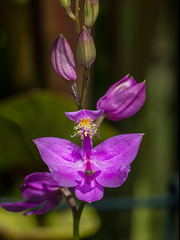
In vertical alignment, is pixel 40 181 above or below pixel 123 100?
Answer: below

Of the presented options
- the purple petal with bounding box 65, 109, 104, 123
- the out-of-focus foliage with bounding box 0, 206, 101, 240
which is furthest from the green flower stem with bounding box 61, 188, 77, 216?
the out-of-focus foliage with bounding box 0, 206, 101, 240

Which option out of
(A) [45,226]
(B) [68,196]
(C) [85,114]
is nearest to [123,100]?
(C) [85,114]

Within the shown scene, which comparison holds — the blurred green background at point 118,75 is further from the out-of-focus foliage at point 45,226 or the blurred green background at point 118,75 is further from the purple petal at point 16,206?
the purple petal at point 16,206

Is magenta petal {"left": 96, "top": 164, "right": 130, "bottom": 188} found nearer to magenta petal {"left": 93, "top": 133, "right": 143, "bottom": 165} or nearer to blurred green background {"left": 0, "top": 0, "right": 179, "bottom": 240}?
magenta petal {"left": 93, "top": 133, "right": 143, "bottom": 165}

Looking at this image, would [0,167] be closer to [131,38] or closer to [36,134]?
[36,134]

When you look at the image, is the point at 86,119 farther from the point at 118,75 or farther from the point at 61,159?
the point at 118,75
